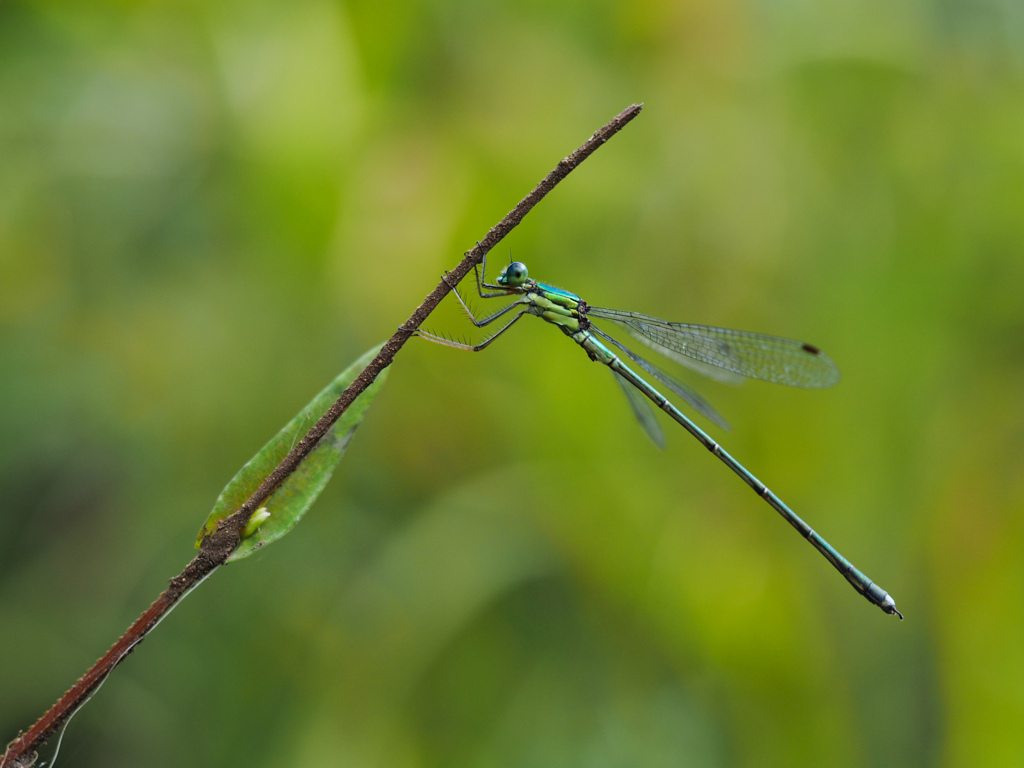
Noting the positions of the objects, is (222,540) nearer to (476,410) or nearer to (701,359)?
(701,359)

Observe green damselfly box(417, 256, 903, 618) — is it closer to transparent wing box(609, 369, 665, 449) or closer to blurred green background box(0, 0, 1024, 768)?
transparent wing box(609, 369, 665, 449)

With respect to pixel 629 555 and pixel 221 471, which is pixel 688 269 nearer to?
pixel 629 555

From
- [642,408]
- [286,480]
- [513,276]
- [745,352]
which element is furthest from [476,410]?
[286,480]

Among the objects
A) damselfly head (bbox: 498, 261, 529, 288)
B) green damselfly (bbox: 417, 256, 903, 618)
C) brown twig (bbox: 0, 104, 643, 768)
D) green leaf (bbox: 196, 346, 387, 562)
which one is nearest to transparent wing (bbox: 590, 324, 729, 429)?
green damselfly (bbox: 417, 256, 903, 618)

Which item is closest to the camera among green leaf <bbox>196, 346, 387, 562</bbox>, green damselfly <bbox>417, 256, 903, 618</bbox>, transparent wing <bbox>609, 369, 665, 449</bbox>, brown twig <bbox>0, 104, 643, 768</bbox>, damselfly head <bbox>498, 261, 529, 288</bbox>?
brown twig <bbox>0, 104, 643, 768</bbox>

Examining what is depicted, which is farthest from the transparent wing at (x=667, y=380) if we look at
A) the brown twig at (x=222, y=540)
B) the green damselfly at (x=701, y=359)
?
the brown twig at (x=222, y=540)

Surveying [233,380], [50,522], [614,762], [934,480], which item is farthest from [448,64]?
[614,762]
